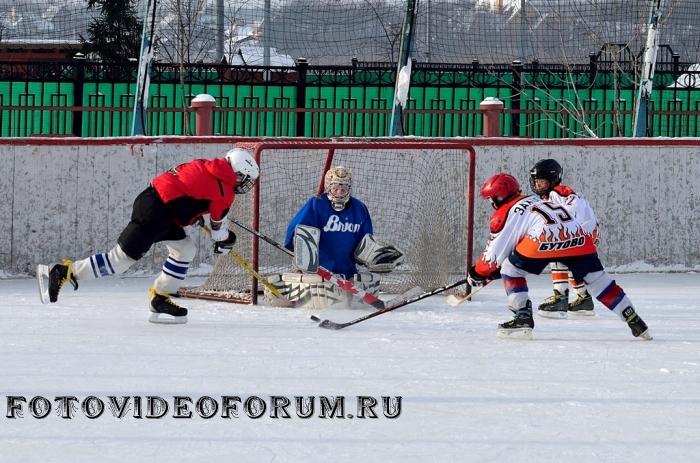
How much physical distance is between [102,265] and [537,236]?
2.30 m

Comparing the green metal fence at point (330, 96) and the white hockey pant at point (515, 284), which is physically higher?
the green metal fence at point (330, 96)

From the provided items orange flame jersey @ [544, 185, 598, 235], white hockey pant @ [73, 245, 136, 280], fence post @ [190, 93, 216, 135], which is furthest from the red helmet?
fence post @ [190, 93, 216, 135]

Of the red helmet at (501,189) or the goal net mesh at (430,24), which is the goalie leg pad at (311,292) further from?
the goal net mesh at (430,24)

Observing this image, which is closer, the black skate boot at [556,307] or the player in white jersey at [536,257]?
the player in white jersey at [536,257]

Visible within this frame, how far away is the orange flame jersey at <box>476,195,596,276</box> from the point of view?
644 centimetres

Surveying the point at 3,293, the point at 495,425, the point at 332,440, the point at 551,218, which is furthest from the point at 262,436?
the point at 3,293

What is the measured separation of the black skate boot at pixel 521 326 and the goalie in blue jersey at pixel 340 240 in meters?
1.54

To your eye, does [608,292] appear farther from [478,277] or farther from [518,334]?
[478,277]

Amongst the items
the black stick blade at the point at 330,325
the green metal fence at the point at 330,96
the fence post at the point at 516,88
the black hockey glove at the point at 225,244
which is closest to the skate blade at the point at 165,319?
the black hockey glove at the point at 225,244

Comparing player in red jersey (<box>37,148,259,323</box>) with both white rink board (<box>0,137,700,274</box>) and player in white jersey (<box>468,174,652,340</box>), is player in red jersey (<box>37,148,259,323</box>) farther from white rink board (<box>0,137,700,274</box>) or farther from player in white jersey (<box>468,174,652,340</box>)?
white rink board (<box>0,137,700,274</box>)

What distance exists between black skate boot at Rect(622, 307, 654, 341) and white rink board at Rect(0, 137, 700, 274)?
11.0 feet

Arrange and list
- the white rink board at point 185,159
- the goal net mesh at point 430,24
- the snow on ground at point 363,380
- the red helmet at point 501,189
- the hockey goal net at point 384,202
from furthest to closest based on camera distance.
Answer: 1. the goal net mesh at point 430,24
2. the white rink board at point 185,159
3. the hockey goal net at point 384,202
4. the red helmet at point 501,189
5. the snow on ground at point 363,380

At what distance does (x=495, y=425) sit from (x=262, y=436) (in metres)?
0.80

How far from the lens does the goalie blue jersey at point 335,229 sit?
795 cm
